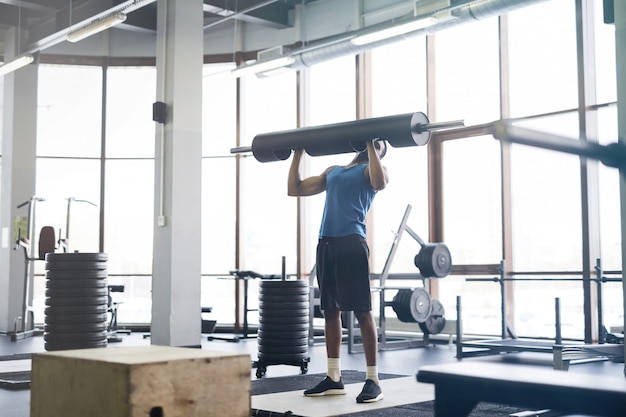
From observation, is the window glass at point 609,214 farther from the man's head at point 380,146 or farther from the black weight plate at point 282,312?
the man's head at point 380,146

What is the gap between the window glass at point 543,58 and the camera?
6758 mm

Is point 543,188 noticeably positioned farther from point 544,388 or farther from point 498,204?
point 544,388

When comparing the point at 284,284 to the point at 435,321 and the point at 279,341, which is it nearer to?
the point at 279,341

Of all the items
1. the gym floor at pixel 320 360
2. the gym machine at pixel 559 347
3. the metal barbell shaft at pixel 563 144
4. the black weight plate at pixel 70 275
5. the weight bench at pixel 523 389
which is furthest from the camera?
the black weight plate at pixel 70 275

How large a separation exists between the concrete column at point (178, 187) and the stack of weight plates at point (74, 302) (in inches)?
62.8

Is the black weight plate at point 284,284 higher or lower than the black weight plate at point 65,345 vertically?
higher

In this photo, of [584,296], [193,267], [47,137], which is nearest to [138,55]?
[47,137]

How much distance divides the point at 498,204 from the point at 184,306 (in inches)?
126

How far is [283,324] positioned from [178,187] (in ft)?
7.44

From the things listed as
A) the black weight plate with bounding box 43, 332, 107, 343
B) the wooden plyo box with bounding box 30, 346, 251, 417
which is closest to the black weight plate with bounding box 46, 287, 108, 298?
the black weight plate with bounding box 43, 332, 107, 343

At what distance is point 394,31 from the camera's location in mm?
6699

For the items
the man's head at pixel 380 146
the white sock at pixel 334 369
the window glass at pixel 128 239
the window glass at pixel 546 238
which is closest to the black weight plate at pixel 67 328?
the white sock at pixel 334 369

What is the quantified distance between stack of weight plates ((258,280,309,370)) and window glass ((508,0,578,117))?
3503 mm

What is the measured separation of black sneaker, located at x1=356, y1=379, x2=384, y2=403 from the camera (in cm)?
346
